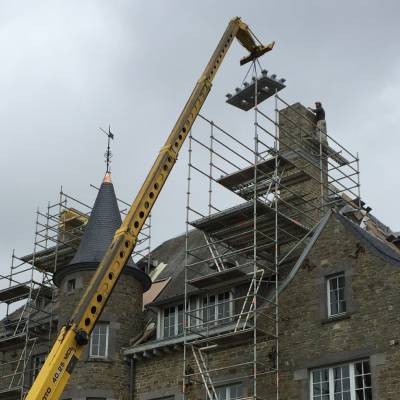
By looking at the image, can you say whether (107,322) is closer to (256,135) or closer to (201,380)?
(201,380)

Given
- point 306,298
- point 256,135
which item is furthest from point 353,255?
point 256,135

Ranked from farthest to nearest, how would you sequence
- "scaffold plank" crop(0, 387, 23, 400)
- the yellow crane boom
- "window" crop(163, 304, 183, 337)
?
"scaffold plank" crop(0, 387, 23, 400) < "window" crop(163, 304, 183, 337) < the yellow crane boom

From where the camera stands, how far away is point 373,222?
1337 inches

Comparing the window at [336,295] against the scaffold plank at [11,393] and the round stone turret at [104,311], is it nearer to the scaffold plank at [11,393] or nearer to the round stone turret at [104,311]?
the round stone turret at [104,311]

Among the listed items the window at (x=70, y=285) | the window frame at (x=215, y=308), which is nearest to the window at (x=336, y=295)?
the window frame at (x=215, y=308)

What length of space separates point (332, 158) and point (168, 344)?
9.64m

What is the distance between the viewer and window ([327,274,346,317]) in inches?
1007

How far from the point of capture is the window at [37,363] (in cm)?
3259

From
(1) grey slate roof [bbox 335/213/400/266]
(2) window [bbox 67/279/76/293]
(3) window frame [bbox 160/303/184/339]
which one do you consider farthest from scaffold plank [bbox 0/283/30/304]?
(1) grey slate roof [bbox 335/213/400/266]

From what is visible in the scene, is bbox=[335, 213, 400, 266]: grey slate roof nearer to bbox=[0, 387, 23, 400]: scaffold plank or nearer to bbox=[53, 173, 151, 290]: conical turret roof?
bbox=[53, 173, 151, 290]: conical turret roof

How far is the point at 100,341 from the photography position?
30.2 m

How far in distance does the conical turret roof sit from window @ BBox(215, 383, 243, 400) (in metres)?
5.78

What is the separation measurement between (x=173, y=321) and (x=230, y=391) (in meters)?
3.83

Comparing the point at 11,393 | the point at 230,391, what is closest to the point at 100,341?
the point at 11,393
